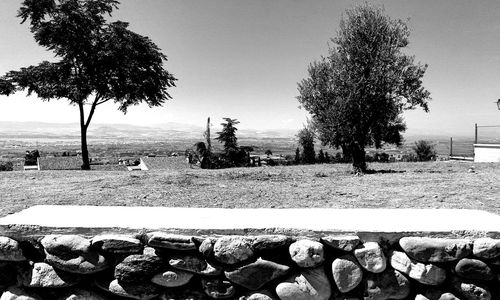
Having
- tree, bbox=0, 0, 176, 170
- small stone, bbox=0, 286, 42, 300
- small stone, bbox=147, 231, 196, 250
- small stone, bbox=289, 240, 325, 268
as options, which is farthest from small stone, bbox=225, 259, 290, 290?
tree, bbox=0, 0, 176, 170

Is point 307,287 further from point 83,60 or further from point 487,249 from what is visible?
point 83,60

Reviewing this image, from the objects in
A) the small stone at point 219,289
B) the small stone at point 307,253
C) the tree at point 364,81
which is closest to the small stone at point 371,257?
the small stone at point 307,253

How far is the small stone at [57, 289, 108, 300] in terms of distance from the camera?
2.37 meters

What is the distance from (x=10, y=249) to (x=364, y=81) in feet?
38.8

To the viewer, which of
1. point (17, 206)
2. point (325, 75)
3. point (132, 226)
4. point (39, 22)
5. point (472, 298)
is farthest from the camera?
point (39, 22)

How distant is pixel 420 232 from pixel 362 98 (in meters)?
10.7

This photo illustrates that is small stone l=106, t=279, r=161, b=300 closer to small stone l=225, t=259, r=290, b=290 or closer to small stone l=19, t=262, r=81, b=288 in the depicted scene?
small stone l=19, t=262, r=81, b=288

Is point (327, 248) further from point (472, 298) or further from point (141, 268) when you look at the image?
point (141, 268)

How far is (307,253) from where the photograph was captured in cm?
224

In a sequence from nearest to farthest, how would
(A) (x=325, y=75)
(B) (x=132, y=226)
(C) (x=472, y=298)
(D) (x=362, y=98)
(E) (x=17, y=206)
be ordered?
(C) (x=472, y=298) < (B) (x=132, y=226) < (E) (x=17, y=206) < (D) (x=362, y=98) < (A) (x=325, y=75)

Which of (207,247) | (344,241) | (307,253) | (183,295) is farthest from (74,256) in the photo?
(344,241)

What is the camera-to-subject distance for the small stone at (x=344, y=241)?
89.0 inches

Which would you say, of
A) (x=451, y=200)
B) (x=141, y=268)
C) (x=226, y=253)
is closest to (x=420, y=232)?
(x=226, y=253)

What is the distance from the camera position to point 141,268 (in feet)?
7.63
